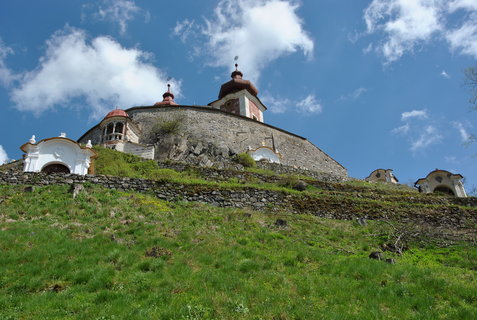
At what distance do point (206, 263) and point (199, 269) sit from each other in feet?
1.54

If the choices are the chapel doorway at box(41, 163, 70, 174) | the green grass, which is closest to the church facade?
the chapel doorway at box(41, 163, 70, 174)

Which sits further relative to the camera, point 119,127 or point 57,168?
point 119,127

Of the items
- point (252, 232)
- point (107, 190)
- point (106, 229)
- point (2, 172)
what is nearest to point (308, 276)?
point (252, 232)

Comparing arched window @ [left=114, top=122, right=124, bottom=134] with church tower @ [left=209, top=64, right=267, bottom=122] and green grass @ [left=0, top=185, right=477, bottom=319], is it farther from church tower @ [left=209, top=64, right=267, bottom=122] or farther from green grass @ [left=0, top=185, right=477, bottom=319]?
green grass @ [left=0, top=185, right=477, bottom=319]

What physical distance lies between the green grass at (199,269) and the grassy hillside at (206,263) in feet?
0.11

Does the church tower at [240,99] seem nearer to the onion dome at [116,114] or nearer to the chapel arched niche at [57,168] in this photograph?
the onion dome at [116,114]

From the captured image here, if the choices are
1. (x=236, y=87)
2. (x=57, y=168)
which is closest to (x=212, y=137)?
(x=236, y=87)

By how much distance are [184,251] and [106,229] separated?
2.98 m

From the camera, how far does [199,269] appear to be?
27.8ft

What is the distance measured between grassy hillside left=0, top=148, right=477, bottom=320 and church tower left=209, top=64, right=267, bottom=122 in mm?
29251

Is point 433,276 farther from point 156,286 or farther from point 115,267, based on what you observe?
point 115,267

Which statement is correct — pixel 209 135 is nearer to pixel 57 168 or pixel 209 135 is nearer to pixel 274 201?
pixel 57 168

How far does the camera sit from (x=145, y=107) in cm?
3625

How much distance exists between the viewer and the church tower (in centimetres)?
4338
